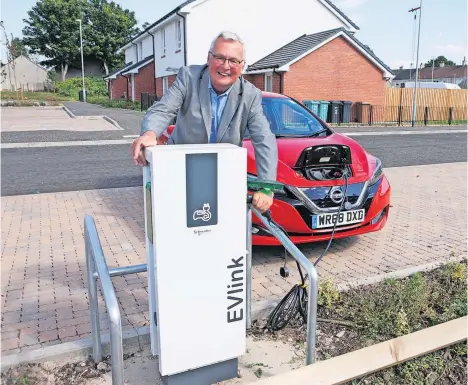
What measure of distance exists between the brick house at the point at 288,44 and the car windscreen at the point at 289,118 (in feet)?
59.8

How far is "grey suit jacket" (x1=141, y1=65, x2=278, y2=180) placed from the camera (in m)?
2.68

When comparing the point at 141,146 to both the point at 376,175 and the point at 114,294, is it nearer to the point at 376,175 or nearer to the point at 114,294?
the point at 114,294

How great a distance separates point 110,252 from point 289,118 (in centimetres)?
260

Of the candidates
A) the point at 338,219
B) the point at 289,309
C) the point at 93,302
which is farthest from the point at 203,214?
the point at 338,219

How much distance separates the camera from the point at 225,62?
8.30 feet

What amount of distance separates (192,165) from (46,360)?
1690 millimetres

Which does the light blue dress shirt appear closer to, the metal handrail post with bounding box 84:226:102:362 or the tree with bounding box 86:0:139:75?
the metal handrail post with bounding box 84:226:102:362

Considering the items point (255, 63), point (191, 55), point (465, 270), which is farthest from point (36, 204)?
point (255, 63)

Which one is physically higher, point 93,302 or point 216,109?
point 216,109

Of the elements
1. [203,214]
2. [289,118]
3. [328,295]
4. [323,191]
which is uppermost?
[289,118]

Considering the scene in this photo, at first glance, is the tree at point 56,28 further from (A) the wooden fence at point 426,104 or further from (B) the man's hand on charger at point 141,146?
(B) the man's hand on charger at point 141,146

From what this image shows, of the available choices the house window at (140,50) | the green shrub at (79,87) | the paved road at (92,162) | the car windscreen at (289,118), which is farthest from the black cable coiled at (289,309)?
the green shrub at (79,87)

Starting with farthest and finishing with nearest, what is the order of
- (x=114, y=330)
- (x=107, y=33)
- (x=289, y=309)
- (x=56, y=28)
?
(x=107, y=33)
(x=56, y=28)
(x=289, y=309)
(x=114, y=330)

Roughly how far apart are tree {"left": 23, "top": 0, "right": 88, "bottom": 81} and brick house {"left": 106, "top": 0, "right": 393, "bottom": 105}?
137 feet
